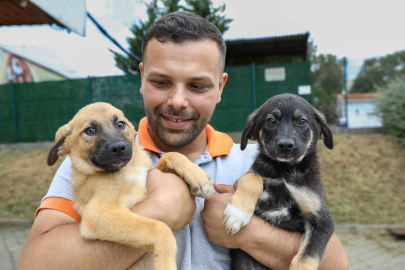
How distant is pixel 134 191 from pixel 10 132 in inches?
540

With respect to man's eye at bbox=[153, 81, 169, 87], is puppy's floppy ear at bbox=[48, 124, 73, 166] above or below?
below

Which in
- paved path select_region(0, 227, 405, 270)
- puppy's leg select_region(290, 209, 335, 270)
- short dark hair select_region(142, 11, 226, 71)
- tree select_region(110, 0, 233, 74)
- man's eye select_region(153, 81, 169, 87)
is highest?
tree select_region(110, 0, 233, 74)

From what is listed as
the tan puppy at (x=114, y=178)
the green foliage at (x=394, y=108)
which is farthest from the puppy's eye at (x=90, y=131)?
the green foliage at (x=394, y=108)

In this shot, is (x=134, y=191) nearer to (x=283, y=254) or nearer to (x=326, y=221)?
(x=283, y=254)

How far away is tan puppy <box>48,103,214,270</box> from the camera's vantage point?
1937 millimetres

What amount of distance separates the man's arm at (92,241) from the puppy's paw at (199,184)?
57 mm

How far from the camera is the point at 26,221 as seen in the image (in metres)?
7.78

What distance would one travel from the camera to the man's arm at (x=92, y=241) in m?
1.96

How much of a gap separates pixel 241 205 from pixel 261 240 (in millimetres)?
305

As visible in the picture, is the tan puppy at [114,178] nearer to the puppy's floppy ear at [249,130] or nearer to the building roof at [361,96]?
the puppy's floppy ear at [249,130]

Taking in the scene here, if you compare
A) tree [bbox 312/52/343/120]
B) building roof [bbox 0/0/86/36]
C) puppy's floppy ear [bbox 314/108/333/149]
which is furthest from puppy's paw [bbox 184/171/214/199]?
tree [bbox 312/52/343/120]

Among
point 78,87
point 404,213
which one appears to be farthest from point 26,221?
point 404,213

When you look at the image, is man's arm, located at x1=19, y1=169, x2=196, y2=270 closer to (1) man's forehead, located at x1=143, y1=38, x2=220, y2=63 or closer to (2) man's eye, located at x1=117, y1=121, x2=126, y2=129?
(2) man's eye, located at x1=117, y1=121, x2=126, y2=129

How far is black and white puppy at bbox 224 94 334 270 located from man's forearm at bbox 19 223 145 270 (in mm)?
787
